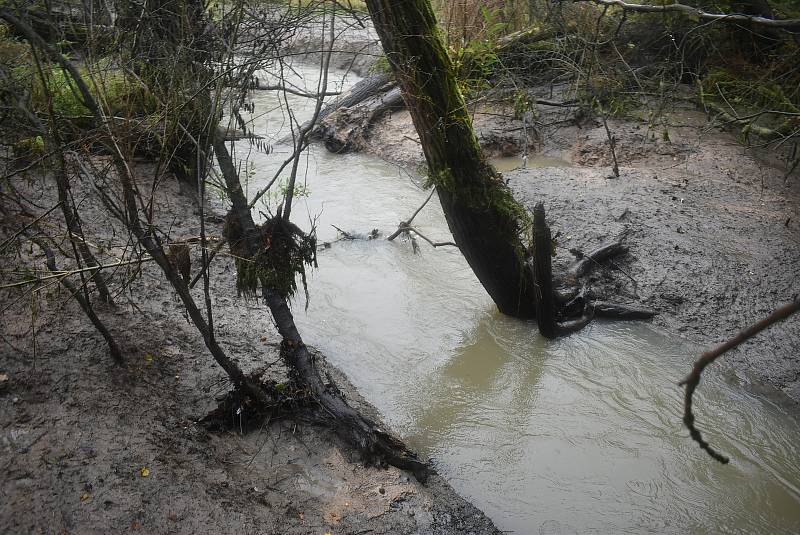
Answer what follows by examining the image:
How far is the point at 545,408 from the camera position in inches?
197

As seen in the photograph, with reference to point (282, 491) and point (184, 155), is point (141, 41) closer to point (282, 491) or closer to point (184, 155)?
point (282, 491)

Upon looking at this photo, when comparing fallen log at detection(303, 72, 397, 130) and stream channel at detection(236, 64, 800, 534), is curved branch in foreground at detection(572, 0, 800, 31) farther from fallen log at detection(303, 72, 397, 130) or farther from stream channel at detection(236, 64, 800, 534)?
fallen log at detection(303, 72, 397, 130)

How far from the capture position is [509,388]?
17.3ft

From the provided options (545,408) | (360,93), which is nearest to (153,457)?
(545,408)

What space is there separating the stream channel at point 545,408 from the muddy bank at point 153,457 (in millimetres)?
605

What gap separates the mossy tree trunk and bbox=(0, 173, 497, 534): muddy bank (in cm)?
201

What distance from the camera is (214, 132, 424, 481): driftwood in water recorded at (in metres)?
4.02

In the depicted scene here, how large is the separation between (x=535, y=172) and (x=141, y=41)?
5.53 meters

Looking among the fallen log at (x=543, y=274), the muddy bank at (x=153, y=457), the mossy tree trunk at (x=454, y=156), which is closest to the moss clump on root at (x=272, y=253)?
the muddy bank at (x=153, y=457)

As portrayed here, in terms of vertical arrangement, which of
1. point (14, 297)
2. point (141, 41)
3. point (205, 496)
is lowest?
point (205, 496)

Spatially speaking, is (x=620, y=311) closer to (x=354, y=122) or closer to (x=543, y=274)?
(x=543, y=274)

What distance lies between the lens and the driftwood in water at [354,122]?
1056cm

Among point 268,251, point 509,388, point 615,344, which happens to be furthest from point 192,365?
point 615,344

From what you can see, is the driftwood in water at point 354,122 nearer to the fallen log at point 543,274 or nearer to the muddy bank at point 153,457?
the fallen log at point 543,274
